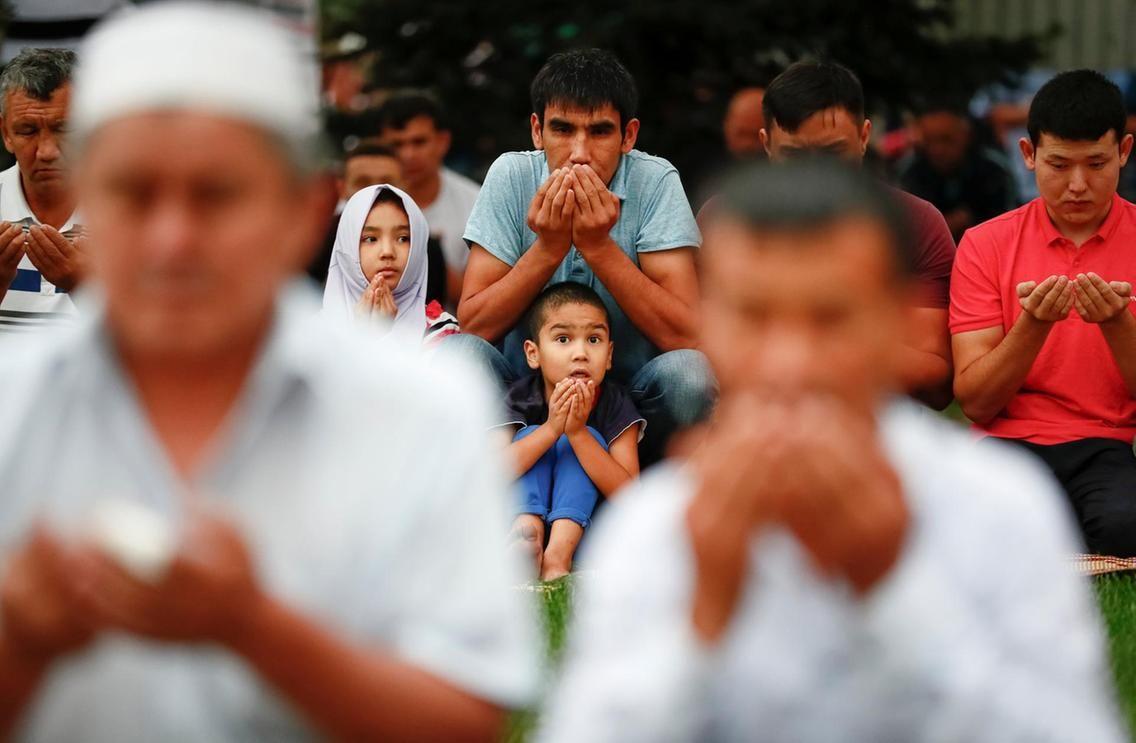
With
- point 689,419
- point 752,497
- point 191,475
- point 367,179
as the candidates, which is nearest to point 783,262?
point 752,497

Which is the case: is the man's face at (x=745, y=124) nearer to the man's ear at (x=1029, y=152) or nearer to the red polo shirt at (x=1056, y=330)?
the man's ear at (x=1029, y=152)

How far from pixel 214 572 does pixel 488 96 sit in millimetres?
8552

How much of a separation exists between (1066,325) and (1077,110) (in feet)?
2.24

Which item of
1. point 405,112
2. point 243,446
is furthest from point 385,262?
point 243,446

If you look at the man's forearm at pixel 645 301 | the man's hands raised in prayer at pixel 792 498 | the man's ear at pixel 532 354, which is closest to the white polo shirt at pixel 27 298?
the man's ear at pixel 532 354

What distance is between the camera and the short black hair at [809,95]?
229 inches

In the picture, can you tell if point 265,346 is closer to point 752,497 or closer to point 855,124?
point 752,497

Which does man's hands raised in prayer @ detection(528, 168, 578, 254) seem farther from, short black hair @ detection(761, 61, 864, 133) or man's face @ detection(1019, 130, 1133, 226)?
man's face @ detection(1019, 130, 1133, 226)

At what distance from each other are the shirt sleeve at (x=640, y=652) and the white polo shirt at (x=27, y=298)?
4.36 metres

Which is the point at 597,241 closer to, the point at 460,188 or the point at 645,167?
the point at 645,167

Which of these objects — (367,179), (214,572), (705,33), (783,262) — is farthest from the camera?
(705,33)

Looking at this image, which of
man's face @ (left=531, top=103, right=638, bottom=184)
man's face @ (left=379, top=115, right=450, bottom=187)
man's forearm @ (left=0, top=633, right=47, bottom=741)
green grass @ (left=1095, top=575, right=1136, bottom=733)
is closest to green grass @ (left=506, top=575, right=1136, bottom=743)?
green grass @ (left=1095, top=575, right=1136, bottom=733)

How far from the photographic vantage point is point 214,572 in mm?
1531

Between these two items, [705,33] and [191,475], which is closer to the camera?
[191,475]
